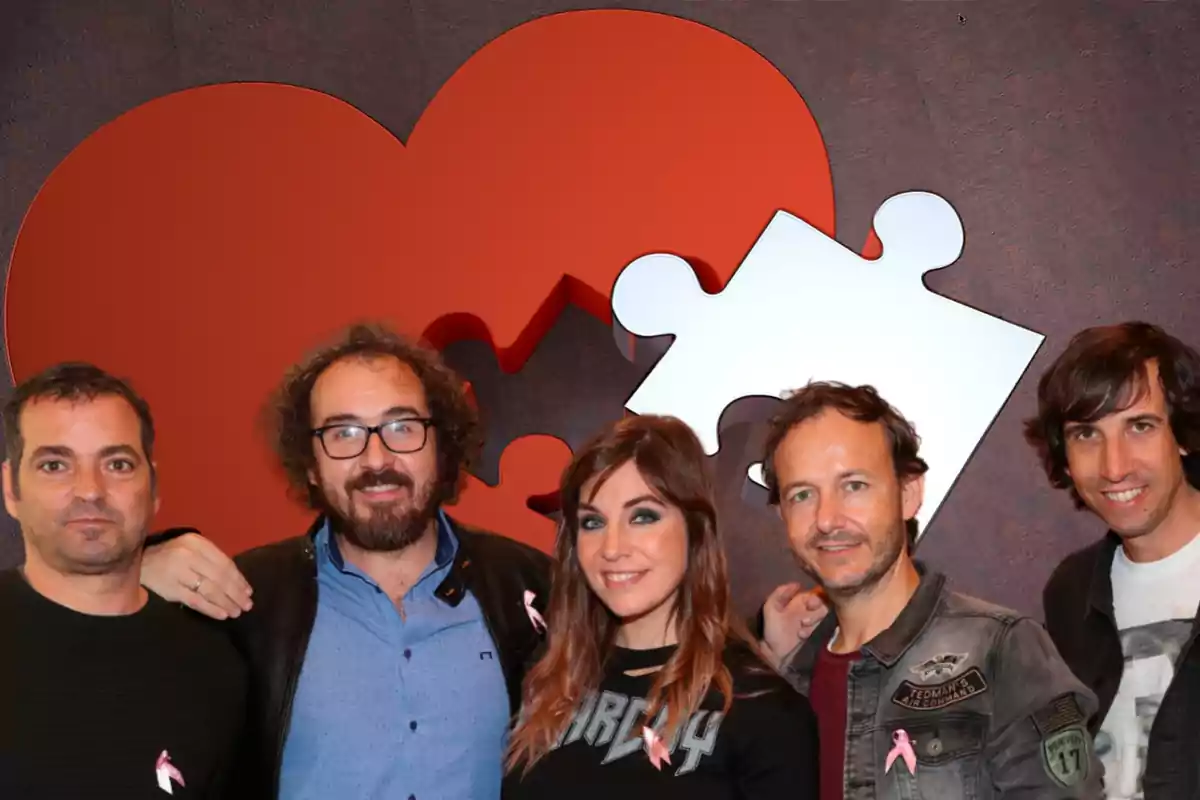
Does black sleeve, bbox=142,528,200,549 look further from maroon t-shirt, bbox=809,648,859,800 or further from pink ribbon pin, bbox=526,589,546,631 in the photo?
maroon t-shirt, bbox=809,648,859,800

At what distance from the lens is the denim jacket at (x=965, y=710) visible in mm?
1983

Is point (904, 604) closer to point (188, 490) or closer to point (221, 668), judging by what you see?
point (221, 668)

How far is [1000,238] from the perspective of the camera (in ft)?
11.5

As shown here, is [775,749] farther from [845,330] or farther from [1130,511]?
[845,330]

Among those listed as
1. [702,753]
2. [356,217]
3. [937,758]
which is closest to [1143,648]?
[937,758]

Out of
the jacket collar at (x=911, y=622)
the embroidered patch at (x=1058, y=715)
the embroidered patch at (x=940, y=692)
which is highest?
the jacket collar at (x=911, y=622)

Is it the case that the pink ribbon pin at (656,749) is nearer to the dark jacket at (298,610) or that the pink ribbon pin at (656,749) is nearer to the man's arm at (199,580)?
the dark jacket at (298,610)

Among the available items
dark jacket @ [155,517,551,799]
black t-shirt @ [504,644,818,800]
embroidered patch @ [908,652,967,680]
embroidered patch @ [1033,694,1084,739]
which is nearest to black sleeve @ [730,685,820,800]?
black t-shirt @ [504,644,818,800]

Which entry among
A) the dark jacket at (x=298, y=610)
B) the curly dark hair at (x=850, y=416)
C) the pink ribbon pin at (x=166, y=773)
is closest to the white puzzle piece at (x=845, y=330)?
the dark jacket at (x=298, y=610)

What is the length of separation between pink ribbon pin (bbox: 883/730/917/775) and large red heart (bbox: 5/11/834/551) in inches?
57.4

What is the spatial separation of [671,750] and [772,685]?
217 millimetres

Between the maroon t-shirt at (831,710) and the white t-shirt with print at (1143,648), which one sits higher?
the white t-shirt with print at (1143,648)

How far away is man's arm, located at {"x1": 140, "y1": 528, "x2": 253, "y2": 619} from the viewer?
243cm

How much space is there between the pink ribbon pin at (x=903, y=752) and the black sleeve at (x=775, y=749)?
5.2 inches
